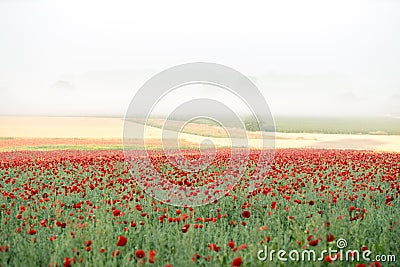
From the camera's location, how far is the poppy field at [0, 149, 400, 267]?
5.04 metres

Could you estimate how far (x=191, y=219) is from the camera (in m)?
6.87

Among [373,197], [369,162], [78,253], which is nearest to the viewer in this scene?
[78,253]

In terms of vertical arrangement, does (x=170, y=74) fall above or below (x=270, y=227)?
above

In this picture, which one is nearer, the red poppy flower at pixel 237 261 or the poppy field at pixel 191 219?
the red poppy flower at pixel 237 261

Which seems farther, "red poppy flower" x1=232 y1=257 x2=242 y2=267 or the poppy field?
the poppy field

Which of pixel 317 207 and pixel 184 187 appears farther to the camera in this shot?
pixel 184 187

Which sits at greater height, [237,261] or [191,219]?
[237,261]

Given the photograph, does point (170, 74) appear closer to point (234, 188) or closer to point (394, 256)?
point (234, 188)

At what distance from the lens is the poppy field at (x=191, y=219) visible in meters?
5.04

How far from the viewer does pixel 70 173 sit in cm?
1140

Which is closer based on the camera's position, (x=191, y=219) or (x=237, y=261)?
(x=237, y=261)

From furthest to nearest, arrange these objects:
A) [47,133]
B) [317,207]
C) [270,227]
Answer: [47,133]
[317,207]
[270,227]

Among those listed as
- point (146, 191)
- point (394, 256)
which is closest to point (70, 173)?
point (146, 191)

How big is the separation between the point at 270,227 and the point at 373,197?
3.21 metres
